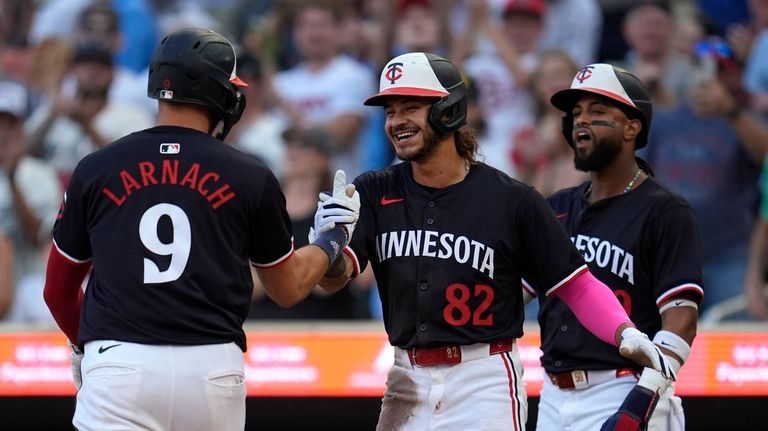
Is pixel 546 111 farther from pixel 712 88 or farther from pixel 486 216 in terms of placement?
pixel 486 216

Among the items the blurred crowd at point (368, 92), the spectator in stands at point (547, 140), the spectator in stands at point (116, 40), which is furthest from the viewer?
the spectator in stands at point (116, 40)

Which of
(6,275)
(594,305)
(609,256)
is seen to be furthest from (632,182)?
(6,275)

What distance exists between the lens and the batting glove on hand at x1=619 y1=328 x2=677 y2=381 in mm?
3881

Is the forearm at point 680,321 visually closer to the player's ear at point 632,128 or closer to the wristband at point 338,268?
the player's ear at point 632,128

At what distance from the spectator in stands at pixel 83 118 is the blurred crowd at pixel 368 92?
0.04 ft

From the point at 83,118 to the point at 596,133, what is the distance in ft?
15.5

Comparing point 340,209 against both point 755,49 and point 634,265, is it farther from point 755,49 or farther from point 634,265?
point 755,49

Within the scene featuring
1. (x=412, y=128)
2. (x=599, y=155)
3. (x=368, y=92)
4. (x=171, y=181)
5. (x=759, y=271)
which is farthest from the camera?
(x=368, y=92)

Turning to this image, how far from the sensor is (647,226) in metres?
4.46

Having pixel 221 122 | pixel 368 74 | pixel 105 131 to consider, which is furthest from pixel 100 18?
pixel 221 122

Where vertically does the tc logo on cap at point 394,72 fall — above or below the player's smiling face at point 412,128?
above

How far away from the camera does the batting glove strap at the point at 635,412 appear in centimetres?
404

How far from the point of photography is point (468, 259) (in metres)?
4.08

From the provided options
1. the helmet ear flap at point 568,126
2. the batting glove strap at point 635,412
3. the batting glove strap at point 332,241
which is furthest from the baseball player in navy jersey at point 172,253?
the helmet ear flap at point 568,126
